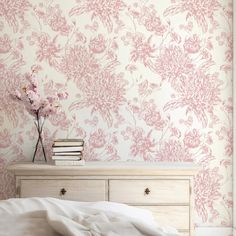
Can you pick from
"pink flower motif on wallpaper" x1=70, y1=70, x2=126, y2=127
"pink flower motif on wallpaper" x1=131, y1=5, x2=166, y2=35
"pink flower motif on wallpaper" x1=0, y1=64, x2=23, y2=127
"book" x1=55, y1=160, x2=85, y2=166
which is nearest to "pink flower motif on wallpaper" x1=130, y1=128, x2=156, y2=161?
"pink flower motif on wallpaper" x1=70, y1=70, x2=126, y2=127

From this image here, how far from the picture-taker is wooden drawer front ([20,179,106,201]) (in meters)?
3.18

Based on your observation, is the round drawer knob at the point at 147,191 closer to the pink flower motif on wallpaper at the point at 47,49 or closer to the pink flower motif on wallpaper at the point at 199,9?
the pink flower motif on wallpaper at the point at 47,49

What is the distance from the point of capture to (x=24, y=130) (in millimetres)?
3645

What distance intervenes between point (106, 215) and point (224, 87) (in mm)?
2059

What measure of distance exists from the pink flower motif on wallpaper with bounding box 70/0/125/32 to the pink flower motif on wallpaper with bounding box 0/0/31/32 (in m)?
0.36

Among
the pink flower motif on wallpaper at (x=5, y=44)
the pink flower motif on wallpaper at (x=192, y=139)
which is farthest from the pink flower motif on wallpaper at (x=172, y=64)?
the pink flower motif on wallpaper at (x=5, y=44)

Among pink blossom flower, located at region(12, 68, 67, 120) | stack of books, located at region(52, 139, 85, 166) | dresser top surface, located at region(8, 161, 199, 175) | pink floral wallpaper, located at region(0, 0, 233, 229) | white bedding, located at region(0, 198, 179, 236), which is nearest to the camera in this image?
white bedding, located at region(0, 198, 179, 236)

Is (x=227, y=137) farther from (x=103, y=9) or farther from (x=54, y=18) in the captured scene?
(x=54, y=18)

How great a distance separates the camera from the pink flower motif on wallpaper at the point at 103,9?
366 centimetres

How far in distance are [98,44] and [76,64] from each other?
225 mm

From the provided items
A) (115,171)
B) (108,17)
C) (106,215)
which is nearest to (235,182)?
(115,171)

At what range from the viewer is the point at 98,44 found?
3.66 meters

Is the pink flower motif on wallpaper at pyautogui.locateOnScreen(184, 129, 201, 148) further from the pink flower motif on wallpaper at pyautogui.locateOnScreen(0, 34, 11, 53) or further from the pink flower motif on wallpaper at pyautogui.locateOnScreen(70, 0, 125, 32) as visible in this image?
the pink flower motif on wallpaper at pyautogui.locateOnScreen(0, 34, 11, 53)

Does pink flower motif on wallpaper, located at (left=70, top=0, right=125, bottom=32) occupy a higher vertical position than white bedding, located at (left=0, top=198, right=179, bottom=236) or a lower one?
higher
